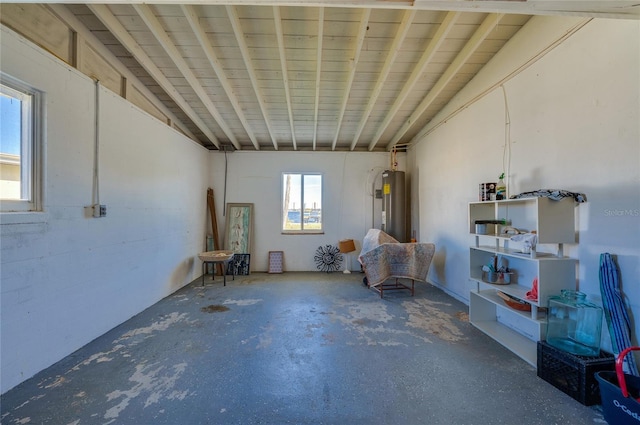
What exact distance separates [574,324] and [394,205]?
352 centimetres

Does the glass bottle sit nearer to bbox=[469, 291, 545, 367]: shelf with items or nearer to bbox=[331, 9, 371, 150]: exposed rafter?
bbox=[469, 291, 545, 367]: shelf with items

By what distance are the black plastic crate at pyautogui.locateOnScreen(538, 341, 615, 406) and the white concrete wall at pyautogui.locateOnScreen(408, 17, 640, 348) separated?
0.31 m

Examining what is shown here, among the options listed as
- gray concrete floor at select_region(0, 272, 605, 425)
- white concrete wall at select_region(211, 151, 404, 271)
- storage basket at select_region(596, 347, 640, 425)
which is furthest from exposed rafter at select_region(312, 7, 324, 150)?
storage basket at select_region(596, 347, 640, 425)

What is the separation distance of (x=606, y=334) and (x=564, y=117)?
1.84 m

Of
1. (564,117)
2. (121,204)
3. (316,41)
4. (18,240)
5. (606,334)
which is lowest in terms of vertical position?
(606,334)

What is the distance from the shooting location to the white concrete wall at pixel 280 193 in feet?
19.5

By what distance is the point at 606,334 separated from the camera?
189cm

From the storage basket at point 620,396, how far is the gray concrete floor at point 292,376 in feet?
0.66

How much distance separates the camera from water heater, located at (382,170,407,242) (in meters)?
5.33

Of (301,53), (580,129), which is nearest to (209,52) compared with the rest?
(301,53)

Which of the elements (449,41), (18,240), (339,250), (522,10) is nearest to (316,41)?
(449,41)

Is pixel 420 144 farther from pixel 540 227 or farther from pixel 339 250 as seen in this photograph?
pixel 540 227

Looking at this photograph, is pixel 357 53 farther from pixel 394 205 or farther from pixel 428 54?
pixel 394 205

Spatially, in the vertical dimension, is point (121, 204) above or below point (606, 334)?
above
